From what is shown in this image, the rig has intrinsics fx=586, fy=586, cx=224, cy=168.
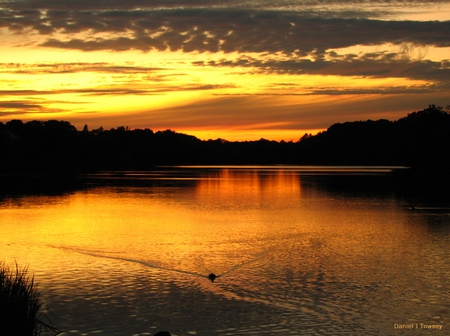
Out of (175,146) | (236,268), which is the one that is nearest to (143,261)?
(236,268)

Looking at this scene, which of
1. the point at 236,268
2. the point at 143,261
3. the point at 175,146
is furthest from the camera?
the point at 175,146

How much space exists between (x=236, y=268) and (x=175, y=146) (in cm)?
17543

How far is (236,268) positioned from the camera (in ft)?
60.4

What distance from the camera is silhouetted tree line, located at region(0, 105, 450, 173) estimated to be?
9000 centimetres

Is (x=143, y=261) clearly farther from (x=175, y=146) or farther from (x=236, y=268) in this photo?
(x=175, y=146)

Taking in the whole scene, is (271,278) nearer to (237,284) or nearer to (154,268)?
(237,284)

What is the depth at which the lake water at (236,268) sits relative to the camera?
12.9 metres

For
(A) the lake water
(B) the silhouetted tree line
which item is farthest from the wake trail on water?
(B) the silhouetted tree line

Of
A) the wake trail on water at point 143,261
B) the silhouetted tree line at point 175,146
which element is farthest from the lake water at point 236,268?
the silhouetted tree line at point 175,146

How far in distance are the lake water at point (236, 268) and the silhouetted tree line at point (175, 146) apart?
53.9 m

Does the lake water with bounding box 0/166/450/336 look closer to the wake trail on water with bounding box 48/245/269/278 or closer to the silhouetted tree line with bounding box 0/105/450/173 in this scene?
the wake trail on water with bounding box 48/245/269/278

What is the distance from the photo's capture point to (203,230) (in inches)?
1069

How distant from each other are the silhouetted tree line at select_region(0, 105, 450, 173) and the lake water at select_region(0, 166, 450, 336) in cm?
5394

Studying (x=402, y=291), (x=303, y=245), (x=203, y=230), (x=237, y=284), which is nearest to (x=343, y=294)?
(x=402, y=291)
